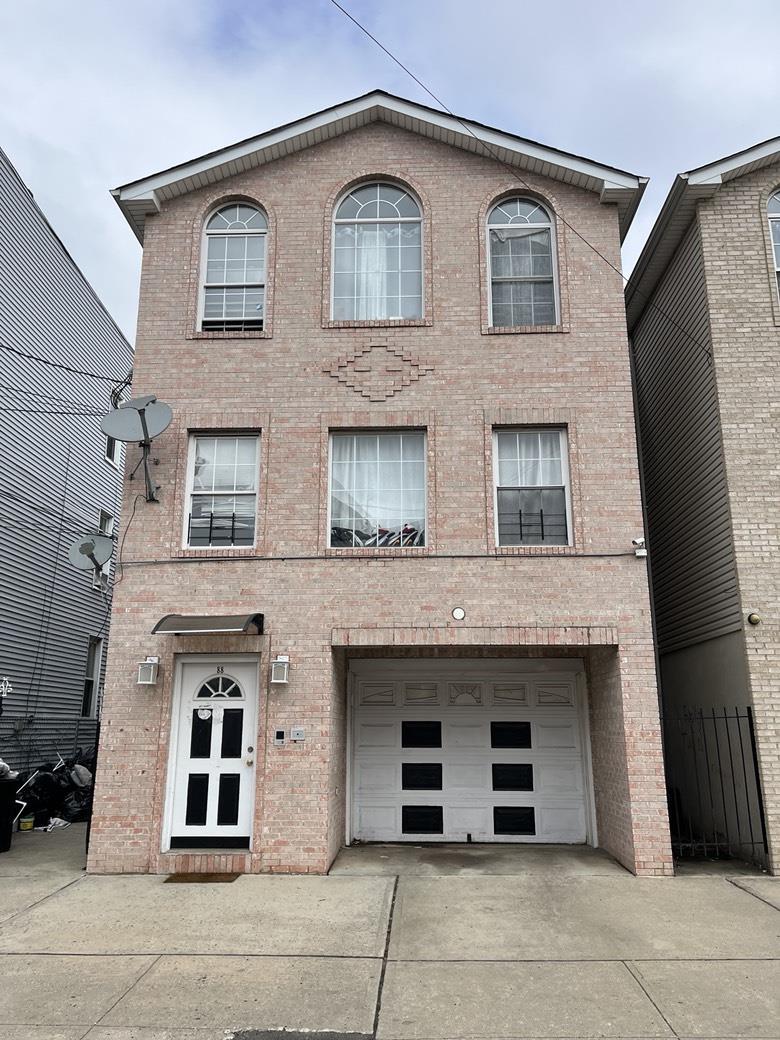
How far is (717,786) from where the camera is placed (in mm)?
9664

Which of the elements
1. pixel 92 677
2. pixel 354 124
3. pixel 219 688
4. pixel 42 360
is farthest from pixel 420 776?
pixel 42 360

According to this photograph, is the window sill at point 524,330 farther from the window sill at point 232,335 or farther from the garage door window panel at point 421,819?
the garage door window panel at point 421,819

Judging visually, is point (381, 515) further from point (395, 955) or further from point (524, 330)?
point (395, 955)

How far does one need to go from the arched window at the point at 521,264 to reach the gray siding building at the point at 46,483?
25.0ft

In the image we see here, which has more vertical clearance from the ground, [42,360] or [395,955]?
[42,360]

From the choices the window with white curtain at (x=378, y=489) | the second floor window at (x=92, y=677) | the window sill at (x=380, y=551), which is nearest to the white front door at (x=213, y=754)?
the window sill at (x=380, y=551)

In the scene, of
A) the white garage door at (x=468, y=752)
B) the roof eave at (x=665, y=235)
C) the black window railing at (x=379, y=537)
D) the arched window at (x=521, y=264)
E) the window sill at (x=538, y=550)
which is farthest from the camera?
the arched window at (x=521, y=264)

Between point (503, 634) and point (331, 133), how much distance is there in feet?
22.9

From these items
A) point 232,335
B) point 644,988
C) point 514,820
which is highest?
point 232,335

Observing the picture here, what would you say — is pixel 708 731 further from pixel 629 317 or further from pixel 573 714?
pixel 629 317

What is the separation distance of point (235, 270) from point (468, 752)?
23.0ft

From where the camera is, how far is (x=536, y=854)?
912cm

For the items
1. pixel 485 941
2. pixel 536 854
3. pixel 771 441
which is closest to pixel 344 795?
pixel 536 854

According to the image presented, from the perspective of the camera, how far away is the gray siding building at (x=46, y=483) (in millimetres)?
13875
